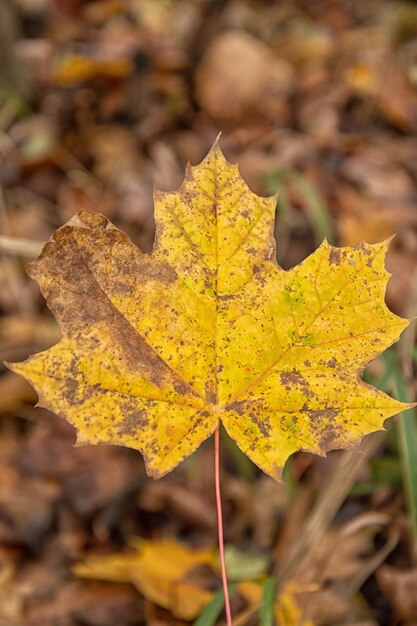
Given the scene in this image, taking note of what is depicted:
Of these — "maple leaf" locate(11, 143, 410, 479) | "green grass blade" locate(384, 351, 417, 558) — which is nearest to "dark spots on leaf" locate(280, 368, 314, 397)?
"maple leaf" locate(11, 143, 410, 479)

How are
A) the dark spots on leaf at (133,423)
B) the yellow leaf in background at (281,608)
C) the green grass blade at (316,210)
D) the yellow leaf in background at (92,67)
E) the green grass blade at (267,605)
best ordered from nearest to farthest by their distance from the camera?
the dark spots on leaf at (133,423) → the green grass blade at (267,605) → the yellow leaf in background at (281,608) → the green grass blade at (316,210) → the yellow leaf in background at (92,67)

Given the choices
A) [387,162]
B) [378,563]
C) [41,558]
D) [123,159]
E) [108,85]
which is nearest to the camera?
[378,563]

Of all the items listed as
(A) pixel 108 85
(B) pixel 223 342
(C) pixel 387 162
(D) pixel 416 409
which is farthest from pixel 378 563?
(A) pixel 108 85

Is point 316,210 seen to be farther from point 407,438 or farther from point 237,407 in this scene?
point 237,407

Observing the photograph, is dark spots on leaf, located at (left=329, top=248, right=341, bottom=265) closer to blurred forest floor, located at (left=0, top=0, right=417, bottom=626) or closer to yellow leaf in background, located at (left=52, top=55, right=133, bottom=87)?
blurred forest floor, located at (left=0, top=0, right=417, bottom=626)

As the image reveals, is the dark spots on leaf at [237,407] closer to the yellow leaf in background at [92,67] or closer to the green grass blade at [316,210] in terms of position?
the green grass blade at [316,210]

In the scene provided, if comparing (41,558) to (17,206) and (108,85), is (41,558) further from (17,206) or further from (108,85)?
(108,85)

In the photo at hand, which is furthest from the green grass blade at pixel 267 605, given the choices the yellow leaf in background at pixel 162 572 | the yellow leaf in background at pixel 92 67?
the yellow leaf in background at pixel 92 67
